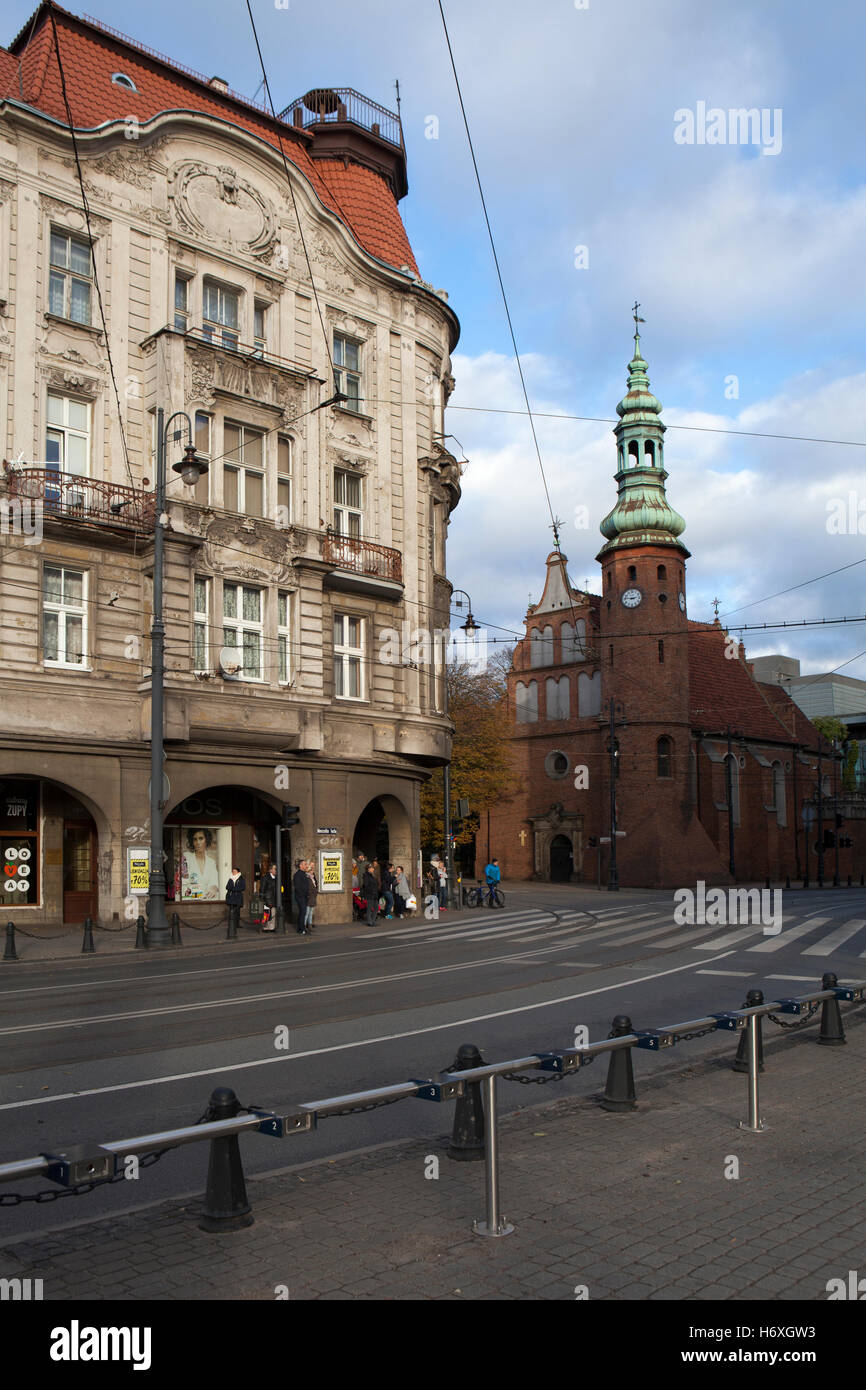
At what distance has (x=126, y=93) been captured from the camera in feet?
89.9

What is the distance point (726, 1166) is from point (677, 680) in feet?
172

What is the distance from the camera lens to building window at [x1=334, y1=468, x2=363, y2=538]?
99.2 feet

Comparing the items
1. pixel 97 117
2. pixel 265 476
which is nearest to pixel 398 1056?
pixel 265 476

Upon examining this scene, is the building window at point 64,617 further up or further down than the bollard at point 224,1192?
further up

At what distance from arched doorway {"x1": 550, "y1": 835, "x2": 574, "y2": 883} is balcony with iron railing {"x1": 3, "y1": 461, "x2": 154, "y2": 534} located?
40.0 m

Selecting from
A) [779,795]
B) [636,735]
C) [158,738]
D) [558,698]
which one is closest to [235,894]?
[158,738]

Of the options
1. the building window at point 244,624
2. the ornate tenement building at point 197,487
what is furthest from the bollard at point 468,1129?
the building window at point 244,624

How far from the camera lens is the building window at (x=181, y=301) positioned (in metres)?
27.0

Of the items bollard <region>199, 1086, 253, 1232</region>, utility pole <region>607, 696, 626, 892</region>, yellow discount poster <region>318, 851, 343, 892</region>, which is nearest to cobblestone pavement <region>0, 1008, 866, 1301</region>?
bollard <region>199, 1086, 253, 1232</region>

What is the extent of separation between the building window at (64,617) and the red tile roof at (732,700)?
142 ft

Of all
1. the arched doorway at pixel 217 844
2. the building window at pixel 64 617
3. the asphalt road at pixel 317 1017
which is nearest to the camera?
the asphalt road at pixel 317 1017

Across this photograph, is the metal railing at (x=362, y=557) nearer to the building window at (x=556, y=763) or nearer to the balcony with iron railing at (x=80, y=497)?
the balcony with iron railing at (x=80, y=497)

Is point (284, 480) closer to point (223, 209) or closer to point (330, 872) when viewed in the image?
point (223, 209)

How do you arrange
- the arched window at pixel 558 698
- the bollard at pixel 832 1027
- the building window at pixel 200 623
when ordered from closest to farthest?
the bollard at pixel 832 1027, the building window at pixel 200 623, the arched window at pixel 558 698
